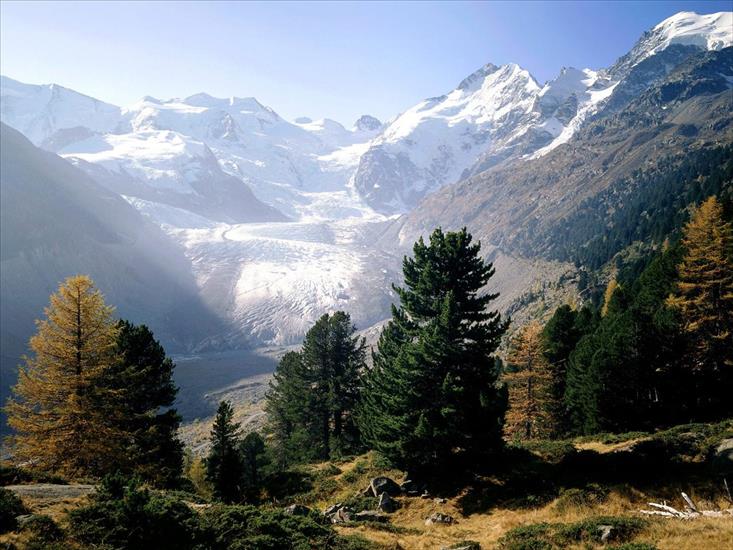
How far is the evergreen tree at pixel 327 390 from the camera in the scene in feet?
130

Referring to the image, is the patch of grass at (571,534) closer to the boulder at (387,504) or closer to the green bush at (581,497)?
the green bush at (581,497)

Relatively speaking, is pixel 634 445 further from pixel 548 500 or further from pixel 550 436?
pixel 550 436

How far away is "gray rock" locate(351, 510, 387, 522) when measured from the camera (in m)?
19.1

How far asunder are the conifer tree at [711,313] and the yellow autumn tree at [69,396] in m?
38.1

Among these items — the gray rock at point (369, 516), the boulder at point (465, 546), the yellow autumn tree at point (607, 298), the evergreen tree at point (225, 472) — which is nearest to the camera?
the boulder at point (465, 546)

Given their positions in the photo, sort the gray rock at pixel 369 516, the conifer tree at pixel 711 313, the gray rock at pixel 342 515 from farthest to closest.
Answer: the conifer tree at pixel 711 313, the gray rock at pixel 369 516, the gray rock at pixel 342 515

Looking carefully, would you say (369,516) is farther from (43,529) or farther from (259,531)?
(43,529)

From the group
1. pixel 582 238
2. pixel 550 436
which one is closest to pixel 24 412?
pixel 550 436

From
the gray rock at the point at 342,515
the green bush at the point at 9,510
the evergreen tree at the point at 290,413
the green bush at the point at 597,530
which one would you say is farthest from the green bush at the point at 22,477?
the evergreen tree at the point at 290,413

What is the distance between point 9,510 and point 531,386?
4246 cm

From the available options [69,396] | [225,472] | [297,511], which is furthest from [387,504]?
[69,396]

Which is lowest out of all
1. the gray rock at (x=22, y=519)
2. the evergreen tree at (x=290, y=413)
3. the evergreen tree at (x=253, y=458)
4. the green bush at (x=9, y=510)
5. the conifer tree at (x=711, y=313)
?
the evergreen tree at (x=253, y=458)

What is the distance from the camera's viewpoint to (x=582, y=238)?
7707 inches

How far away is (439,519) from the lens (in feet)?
62.6
